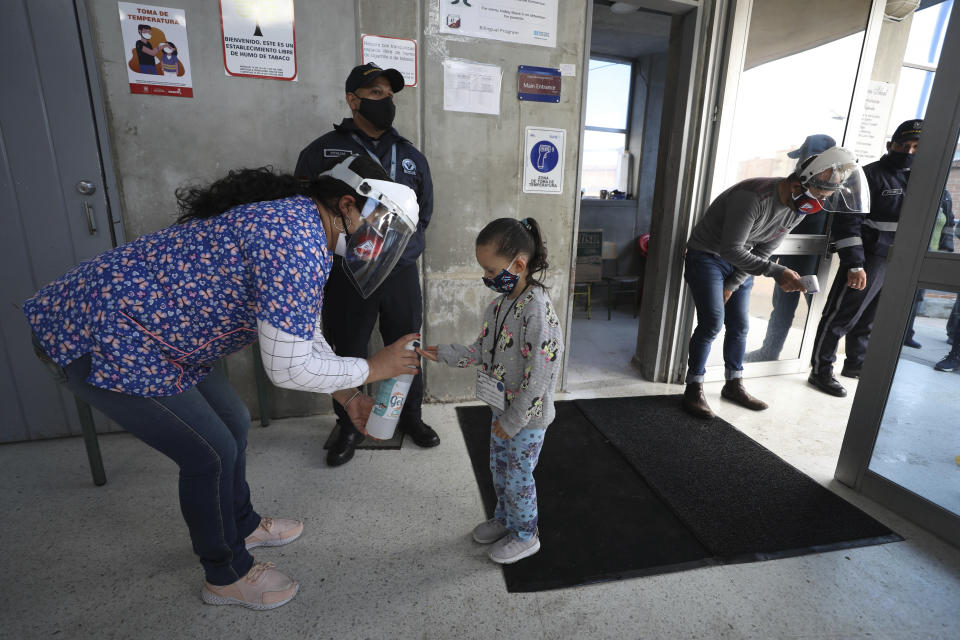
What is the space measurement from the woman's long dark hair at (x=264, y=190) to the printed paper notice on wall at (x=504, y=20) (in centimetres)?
162

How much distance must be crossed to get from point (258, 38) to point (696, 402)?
299cm

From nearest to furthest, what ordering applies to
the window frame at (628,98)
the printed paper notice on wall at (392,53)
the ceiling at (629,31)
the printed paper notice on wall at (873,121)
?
the printed paper notice on wall at (392,53)
the printed paper notice on wall at (873,121)
the ceiling at (629,31)
the window frame at (628,98)

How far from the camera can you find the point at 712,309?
2.70m

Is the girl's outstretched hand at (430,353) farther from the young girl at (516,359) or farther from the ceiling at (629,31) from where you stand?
the ceiling at (629,31)

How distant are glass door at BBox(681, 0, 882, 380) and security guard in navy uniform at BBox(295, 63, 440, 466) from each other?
1.98 meters

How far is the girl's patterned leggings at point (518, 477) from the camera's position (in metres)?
1.45

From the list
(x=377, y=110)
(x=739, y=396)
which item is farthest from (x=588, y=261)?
(x=377, y=110)

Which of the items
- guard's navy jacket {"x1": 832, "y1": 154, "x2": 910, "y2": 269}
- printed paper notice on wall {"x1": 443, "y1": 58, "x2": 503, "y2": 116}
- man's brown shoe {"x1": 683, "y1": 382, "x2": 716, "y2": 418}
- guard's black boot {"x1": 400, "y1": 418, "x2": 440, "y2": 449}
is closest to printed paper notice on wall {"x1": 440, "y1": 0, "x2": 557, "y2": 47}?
printed paper notice on wall {"x1": 443, "y1": 58, "x2": 503, "y2": 116}

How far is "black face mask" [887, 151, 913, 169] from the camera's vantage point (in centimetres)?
287

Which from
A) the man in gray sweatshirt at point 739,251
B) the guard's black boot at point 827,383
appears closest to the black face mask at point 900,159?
the man in gray sweatshirt at point 739,251

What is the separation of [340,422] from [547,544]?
3.81ft

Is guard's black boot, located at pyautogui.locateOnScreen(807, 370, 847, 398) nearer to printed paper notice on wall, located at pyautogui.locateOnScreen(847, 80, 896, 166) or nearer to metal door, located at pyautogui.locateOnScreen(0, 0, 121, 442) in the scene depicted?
printed paper notice on wall, located at pyautogui.locateOnScreen(847, 80, 896, 166)

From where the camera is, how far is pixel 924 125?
1.75 meters

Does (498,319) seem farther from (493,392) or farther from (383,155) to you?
(383,155)
